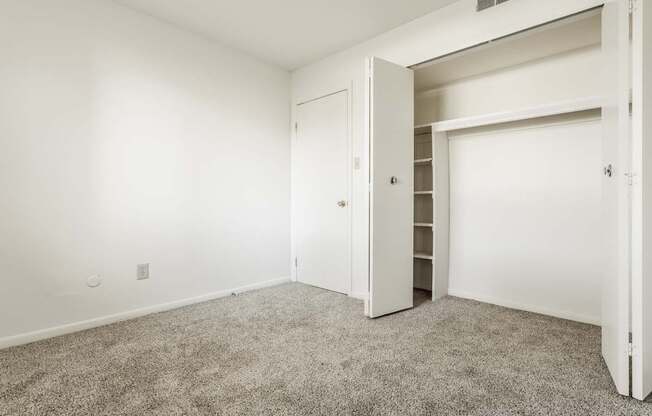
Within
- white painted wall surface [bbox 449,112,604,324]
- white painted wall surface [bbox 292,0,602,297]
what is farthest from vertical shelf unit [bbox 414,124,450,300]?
white painted wall surface [bbox 292,0,602,297]

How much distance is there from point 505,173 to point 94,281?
139 inches

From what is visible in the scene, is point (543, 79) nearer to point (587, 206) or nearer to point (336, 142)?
point (587, 206)

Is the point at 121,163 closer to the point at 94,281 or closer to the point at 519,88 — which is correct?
the point at 94,281

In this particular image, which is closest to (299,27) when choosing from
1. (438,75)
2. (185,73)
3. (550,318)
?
(185,73)

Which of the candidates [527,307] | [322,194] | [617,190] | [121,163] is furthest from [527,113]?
[121,163]

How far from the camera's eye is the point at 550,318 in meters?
2.77

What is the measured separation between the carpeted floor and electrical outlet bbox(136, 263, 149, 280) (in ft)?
1.11

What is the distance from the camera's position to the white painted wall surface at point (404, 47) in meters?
2.41

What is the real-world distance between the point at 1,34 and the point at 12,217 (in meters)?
1.18

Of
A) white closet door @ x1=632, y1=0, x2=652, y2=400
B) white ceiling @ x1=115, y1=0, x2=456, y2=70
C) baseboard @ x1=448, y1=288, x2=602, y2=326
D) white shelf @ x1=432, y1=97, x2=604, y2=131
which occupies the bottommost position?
baseboard @ x1=448, y1=288, x2=602, y2=326

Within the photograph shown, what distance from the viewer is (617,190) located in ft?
5.45

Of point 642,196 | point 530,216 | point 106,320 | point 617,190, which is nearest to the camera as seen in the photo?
point 642,196

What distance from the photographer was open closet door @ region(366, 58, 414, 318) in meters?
2.77

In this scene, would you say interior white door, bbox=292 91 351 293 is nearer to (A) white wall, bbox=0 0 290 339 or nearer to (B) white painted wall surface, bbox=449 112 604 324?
(A) white wall, bbox=0 0 290 339
